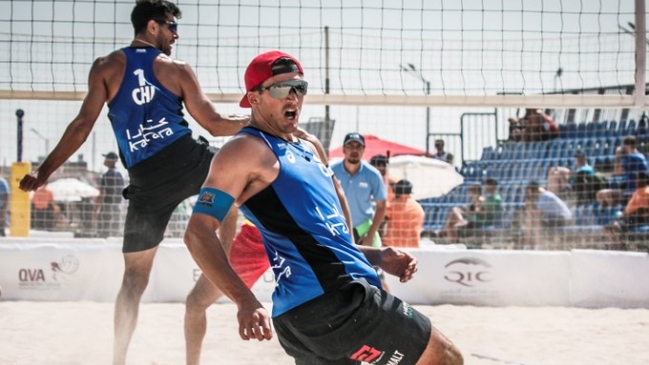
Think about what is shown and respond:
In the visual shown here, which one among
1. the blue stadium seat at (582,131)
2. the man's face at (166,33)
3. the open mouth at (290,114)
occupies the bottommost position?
the blue stadium seat at (582,131)

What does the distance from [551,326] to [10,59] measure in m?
4.72

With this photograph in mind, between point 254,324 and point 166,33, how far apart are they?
7.78 ft

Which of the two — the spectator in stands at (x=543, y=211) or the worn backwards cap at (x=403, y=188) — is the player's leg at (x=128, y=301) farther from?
the spectator in stands at (x=543, y=211)

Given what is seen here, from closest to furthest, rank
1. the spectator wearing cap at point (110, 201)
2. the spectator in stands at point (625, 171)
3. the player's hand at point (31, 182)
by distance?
the player's hand at point (31, 182)
the spectator wearing cap at point (110, 201)
the spectator in stands at point (625, 171)

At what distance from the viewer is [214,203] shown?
2.57 metres

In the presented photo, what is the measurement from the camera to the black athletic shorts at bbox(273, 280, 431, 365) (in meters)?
2.63

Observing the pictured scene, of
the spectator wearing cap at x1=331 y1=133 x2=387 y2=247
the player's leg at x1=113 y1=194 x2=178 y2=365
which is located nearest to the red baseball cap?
the player's leg at x1=113 y1=194 x2=178 y2=365

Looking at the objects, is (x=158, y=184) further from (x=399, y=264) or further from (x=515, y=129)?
(x=515, y=129)

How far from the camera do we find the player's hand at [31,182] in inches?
150

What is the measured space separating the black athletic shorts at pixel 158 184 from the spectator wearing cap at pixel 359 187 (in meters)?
3.48

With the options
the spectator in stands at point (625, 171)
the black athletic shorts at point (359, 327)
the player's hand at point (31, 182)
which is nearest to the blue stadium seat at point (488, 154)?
the spectator in stands at point (625, 171)

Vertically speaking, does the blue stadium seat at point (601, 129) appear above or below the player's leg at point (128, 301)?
above

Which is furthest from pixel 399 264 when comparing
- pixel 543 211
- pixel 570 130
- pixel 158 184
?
pixel 570 130

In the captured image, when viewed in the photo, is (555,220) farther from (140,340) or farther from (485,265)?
(140,340)
